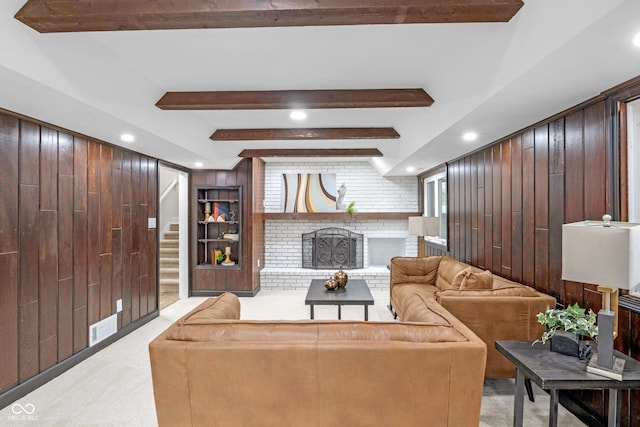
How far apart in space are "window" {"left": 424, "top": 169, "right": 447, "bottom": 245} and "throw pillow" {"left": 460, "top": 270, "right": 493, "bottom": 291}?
85.0 inches

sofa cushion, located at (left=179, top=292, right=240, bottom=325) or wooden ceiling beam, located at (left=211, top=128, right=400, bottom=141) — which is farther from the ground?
wooden ceiling beam, located at (left=211, top=128, right=400, bottom=141)

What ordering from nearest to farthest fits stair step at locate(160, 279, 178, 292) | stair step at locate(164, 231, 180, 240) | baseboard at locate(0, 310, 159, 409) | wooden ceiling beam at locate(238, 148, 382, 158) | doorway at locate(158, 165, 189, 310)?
1. baseboard at locate(0, 310, 159, 409)
2. wooden ceiling beam at locate(238, 148, 382, 158)
3. doorway at locate(158, 165, 189, 310)
4. stair step at locate(160, 279, 178, 292)
5. stair step at locate(164, 231, 180, 240)

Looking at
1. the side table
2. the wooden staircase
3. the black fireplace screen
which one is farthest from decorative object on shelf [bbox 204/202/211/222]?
the side table

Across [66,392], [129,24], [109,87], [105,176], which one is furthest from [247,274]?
[129,24]

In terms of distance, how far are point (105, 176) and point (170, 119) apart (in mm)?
927

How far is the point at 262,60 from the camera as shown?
236 centimetres

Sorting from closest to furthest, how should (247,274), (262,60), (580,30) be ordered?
1. (580,30)
2. (262,60)
3. (247,274)

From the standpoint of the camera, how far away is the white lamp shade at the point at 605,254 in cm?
151

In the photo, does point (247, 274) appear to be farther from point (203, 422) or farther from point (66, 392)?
point (203, 422)

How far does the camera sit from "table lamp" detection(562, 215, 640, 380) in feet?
4.95

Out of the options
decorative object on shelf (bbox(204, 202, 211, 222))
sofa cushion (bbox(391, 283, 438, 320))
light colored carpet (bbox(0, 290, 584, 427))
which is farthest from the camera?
decorative object on shelf (bbox(204, 202, 211, 222))

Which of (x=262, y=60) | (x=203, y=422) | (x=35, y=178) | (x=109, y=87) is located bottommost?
(x=203, y=422)

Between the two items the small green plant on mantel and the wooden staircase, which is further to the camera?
the wooden staircase

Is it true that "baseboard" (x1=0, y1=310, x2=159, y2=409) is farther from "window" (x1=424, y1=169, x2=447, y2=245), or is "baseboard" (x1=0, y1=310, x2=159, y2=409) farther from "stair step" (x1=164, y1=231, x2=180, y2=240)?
"window" (x1=424, y1=169, x2=447, y2=245)
